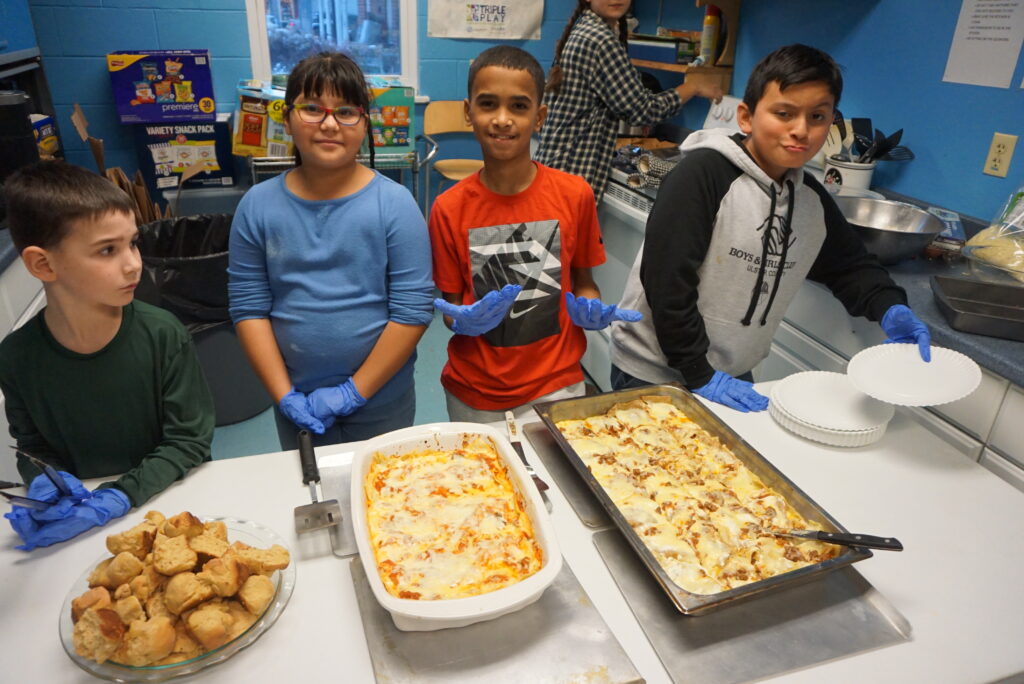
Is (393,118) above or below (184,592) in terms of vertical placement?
above

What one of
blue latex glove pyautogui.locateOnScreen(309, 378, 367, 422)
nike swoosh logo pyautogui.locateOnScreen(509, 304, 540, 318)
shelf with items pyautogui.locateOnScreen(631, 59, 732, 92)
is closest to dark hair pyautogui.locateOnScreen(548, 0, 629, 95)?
shelf with items pyautogui.locateOnScreen(631, 59, 732, 92)

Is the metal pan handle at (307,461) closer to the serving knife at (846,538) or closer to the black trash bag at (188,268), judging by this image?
the serving knife at (846,538)

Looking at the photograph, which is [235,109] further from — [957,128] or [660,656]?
[660,656]

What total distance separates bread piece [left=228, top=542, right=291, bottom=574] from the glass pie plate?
0.03 metres

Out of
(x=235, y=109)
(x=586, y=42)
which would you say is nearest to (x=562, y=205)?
(x=586, y=42)

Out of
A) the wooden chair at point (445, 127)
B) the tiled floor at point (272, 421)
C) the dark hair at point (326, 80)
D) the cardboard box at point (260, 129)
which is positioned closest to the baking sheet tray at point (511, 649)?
the dark hair at point (326, 80)

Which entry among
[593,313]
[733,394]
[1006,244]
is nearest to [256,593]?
[593,313]

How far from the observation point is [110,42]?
316 cm

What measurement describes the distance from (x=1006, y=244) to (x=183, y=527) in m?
1.79

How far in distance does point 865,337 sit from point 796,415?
0.57m

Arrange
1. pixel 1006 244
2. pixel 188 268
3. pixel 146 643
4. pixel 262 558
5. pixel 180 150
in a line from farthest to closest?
pixel 180 150 → pixel 188 268 → pixel 1006 244 → pixel 262 558 → pixel 146 643

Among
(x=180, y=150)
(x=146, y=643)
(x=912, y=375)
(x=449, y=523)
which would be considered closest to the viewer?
(x=146, y=643)

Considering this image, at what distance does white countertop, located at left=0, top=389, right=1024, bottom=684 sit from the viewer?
2.43ft

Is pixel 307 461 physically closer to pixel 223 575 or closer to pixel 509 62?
pixel 223 575
